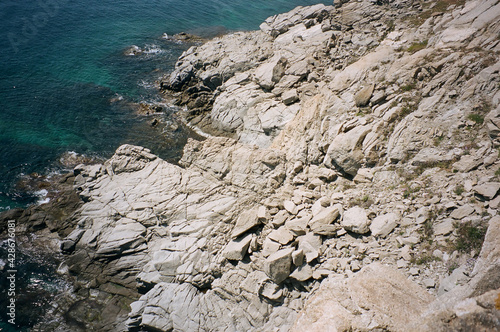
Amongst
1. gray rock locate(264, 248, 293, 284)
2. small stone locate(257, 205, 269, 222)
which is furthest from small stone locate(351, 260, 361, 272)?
small stone locate(257, 205, 269, 222)

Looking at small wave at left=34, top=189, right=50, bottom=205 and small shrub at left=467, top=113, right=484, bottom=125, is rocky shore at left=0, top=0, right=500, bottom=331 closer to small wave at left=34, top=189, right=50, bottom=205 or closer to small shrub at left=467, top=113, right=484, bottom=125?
small shrub at left=467, top=113, right=484, bottom=125

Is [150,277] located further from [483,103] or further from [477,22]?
[477,22]

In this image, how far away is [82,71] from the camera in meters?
41.3

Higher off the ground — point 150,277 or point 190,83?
point 190,83

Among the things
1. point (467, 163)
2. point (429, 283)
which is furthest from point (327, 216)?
point (467, 163)

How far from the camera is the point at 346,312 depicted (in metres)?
9.29

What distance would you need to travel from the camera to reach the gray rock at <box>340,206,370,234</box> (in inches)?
494

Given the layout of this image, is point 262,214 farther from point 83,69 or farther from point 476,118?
point 83,69

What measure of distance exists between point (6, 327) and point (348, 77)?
99.5 feet

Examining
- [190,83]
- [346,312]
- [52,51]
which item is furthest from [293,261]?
[52,51]

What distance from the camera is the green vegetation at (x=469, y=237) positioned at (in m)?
9.45

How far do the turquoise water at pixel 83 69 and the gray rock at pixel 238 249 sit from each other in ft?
52.4

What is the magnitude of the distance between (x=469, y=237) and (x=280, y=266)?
7.79 metres

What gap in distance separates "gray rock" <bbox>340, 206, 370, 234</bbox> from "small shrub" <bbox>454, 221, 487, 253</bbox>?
348 centimetres
